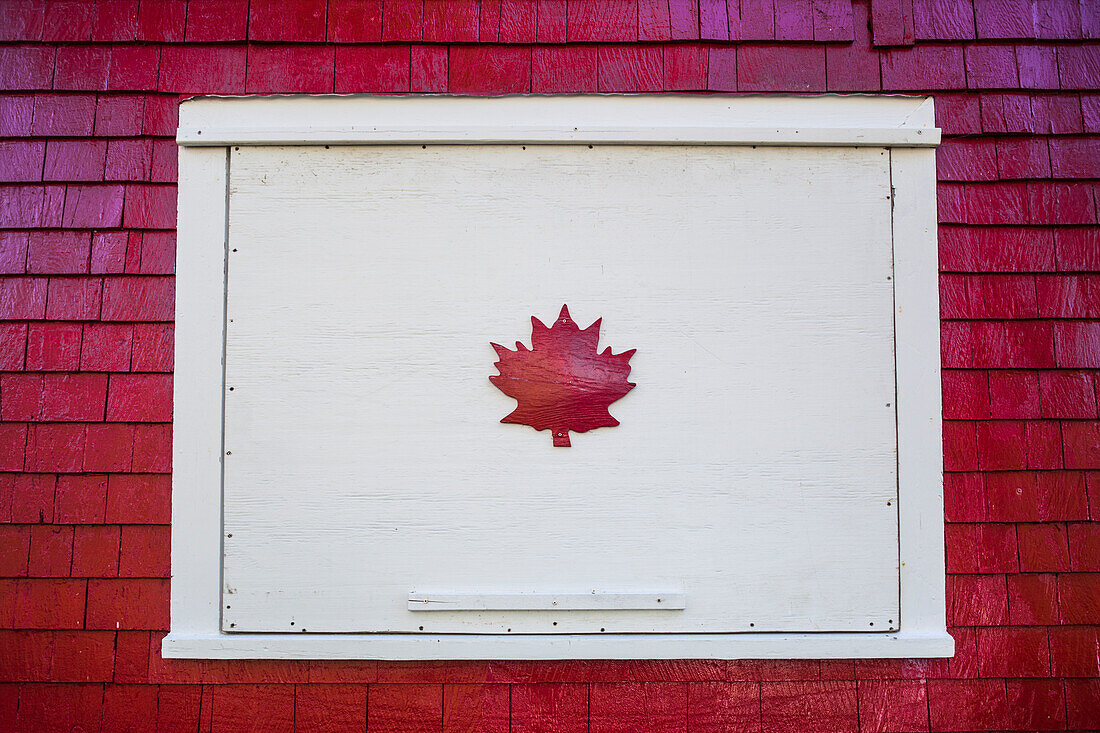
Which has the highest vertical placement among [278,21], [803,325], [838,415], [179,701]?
[278,21]

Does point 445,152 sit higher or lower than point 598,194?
higher

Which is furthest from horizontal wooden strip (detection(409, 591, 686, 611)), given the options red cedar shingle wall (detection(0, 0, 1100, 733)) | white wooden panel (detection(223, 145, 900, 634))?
red cedar shingle wall (detection(0, 0, 1100, 733))

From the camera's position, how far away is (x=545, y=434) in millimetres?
1938

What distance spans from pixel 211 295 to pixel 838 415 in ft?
5.91

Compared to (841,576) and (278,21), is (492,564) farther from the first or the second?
(278,21)

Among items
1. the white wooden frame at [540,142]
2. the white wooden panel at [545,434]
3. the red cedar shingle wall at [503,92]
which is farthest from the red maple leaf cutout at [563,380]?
the red cedar shingle wall at [503,92]

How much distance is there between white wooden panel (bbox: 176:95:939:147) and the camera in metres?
1.97

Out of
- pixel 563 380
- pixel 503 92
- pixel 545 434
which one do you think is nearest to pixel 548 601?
pixel 545 434

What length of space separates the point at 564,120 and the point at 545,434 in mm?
898

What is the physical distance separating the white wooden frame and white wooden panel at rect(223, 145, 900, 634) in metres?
0.04

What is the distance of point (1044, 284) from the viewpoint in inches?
79.0

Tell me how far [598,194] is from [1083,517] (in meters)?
1.66

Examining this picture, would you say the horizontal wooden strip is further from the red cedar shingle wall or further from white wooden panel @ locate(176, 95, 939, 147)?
white wooden panel @ locate(176, 95, 939, 147)

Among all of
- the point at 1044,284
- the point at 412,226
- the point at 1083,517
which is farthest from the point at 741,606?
the point at 412,226
